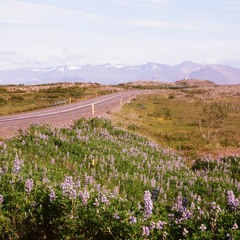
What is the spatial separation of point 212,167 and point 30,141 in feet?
25.2

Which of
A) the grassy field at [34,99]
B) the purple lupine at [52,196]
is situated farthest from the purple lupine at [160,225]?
the grassy field at [34,99]

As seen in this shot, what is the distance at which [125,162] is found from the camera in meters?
14.2

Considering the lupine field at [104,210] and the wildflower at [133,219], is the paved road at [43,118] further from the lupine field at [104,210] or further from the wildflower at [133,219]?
the wildflower at [133,219]

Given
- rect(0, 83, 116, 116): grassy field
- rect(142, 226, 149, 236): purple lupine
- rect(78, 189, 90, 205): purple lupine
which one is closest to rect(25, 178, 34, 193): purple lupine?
rect(78, 189, 90, 205): purple lupine

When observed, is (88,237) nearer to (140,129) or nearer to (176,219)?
(176,219)

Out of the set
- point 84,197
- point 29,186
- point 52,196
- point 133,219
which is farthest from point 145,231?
point 29,186

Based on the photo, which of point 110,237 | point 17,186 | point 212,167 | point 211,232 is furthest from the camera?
point 212,167

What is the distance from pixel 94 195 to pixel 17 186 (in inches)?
71.4

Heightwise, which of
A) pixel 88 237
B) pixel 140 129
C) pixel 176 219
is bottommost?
pixel 140 129

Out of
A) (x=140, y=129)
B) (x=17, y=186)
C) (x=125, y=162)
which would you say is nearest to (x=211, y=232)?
(x=17, y=186)

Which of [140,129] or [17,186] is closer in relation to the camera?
[17,186]

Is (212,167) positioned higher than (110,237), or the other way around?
(110,237)

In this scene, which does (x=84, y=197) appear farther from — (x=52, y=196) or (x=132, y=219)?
(x=132, y=219)

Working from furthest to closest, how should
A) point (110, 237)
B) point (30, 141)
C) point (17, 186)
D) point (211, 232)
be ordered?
1. point (30, 141)
2. point (17, 186)
3. point (110, 237)
4. point (211, 232)
